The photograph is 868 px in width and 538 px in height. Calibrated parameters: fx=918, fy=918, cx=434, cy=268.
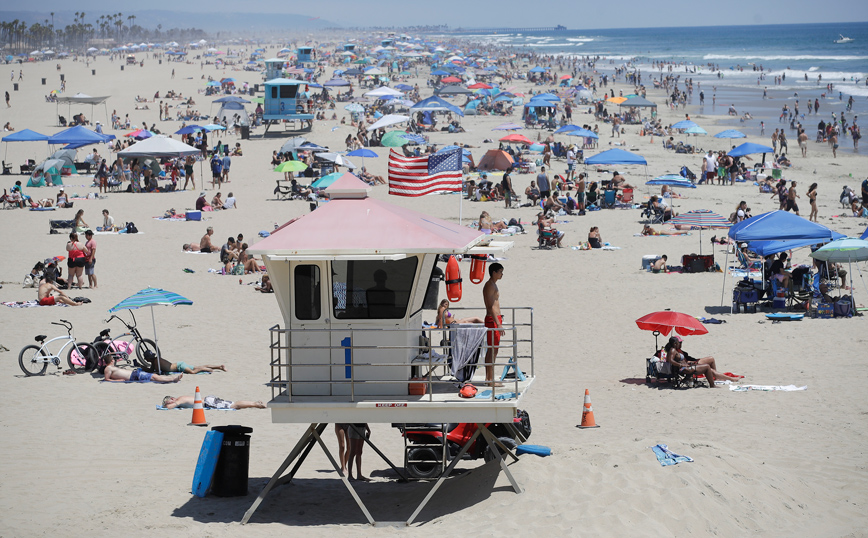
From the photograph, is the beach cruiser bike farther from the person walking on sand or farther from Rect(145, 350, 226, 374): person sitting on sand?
the person walking on sand

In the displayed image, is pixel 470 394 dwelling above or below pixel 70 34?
below

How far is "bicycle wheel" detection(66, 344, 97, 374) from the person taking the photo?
14070 millimetres

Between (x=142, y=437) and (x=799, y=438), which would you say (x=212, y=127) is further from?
(x=799, y=438)

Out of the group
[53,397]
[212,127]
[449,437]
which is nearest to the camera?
[449,437]

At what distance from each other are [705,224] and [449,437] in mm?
11345

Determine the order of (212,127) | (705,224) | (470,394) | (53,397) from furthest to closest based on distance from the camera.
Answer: (212,127), (705,224), (53,397), (470,394)

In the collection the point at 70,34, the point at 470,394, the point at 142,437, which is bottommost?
the point at 142,437

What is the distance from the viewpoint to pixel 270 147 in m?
43.1

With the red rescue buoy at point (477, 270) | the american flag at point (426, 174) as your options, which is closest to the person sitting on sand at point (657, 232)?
the american flag at point (426, 174)

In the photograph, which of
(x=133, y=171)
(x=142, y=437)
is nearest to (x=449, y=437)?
(x=142, y=437)

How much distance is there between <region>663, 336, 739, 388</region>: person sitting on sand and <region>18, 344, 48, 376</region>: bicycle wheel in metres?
9.33

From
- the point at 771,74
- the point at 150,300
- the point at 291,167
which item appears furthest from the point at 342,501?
the point at 771,74

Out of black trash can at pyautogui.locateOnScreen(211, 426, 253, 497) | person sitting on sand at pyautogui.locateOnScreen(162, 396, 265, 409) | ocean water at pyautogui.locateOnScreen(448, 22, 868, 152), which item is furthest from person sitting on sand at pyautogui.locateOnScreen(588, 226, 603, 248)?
ocean water at pyautogui.locateOnScreen(448, 22, 868, 152)

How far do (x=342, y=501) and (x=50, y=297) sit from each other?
11.1m
